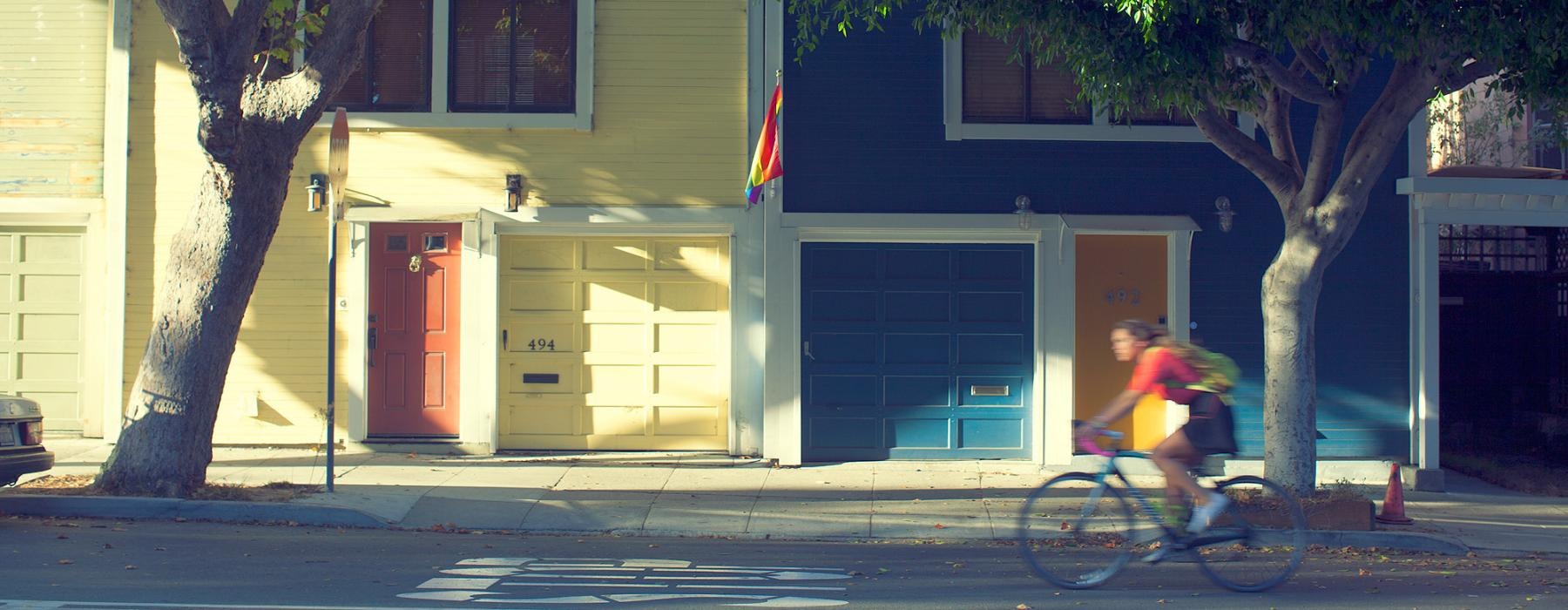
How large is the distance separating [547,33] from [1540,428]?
36.5ft

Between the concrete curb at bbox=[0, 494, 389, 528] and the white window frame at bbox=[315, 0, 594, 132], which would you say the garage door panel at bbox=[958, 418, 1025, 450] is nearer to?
the white window frame at bbox=[315, 0, 594, 132]

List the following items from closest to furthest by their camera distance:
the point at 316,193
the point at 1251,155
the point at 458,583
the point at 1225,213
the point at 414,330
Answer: the point at 458,583 < the point at 1251,155 < the point at 316,193 < the point at 1225,213 < the point at 414,330

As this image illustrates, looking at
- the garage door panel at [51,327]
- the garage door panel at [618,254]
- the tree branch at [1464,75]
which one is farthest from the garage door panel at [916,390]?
the garage door panel at [51,327]

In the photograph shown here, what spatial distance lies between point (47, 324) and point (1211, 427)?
11034mm

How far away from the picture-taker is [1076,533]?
311 inches

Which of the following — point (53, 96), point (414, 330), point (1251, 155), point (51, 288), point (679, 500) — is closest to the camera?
point (1251, 155)

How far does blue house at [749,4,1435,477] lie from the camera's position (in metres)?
12.2

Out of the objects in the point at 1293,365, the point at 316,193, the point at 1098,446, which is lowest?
the point at 1098,446

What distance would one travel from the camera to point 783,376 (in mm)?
12242

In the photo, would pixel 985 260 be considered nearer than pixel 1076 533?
No

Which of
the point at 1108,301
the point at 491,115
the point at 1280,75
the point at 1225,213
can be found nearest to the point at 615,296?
the point at 491,115

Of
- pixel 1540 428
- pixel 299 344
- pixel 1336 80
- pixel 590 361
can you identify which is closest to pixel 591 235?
pixel 590 361

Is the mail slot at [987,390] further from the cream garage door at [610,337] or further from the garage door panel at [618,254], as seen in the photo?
the garage door panel at [618,254]

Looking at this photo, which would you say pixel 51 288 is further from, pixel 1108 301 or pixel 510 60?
pixel 1108 301
